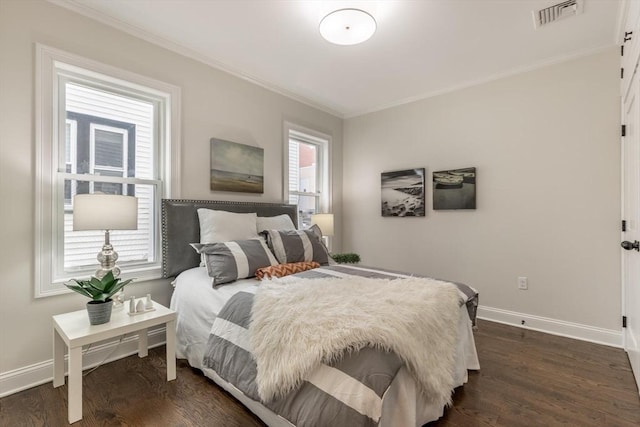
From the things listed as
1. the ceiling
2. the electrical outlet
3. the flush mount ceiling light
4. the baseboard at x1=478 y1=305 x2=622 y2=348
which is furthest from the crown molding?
the baseboard at x1=478 y1=305 x2=622 y2=348

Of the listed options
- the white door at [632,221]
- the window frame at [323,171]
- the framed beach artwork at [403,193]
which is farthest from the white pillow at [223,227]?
the white door at [632,221]

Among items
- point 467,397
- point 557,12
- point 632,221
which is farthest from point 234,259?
point 557,12

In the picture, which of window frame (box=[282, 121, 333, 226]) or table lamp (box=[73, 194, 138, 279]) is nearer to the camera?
table lamp (box=[73, 194, 138, 279])

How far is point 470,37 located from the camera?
2578 mm

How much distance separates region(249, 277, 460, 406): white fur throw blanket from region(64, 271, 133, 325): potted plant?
3.09 feet

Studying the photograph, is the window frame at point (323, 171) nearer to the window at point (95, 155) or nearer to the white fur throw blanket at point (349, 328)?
the window at point (95, 155)

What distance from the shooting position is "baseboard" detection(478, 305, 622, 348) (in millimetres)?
2657

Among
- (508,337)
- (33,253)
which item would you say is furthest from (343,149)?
(33,253)

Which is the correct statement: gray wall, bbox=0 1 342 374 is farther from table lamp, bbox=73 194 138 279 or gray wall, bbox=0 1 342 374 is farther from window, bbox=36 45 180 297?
table lamp, bbox=73 194 138 279

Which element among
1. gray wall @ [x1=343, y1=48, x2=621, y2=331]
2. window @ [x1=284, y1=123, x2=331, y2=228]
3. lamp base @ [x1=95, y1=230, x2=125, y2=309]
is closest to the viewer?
lamp base @ [x1=95, y1=230, x2=125, y2=309]

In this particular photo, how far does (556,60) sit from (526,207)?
1.43 metres

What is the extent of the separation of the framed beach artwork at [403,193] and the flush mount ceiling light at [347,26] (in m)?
1.98

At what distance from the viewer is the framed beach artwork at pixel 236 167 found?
305cm

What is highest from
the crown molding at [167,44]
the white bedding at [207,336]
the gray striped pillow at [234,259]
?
the crown molding at [167,44]
